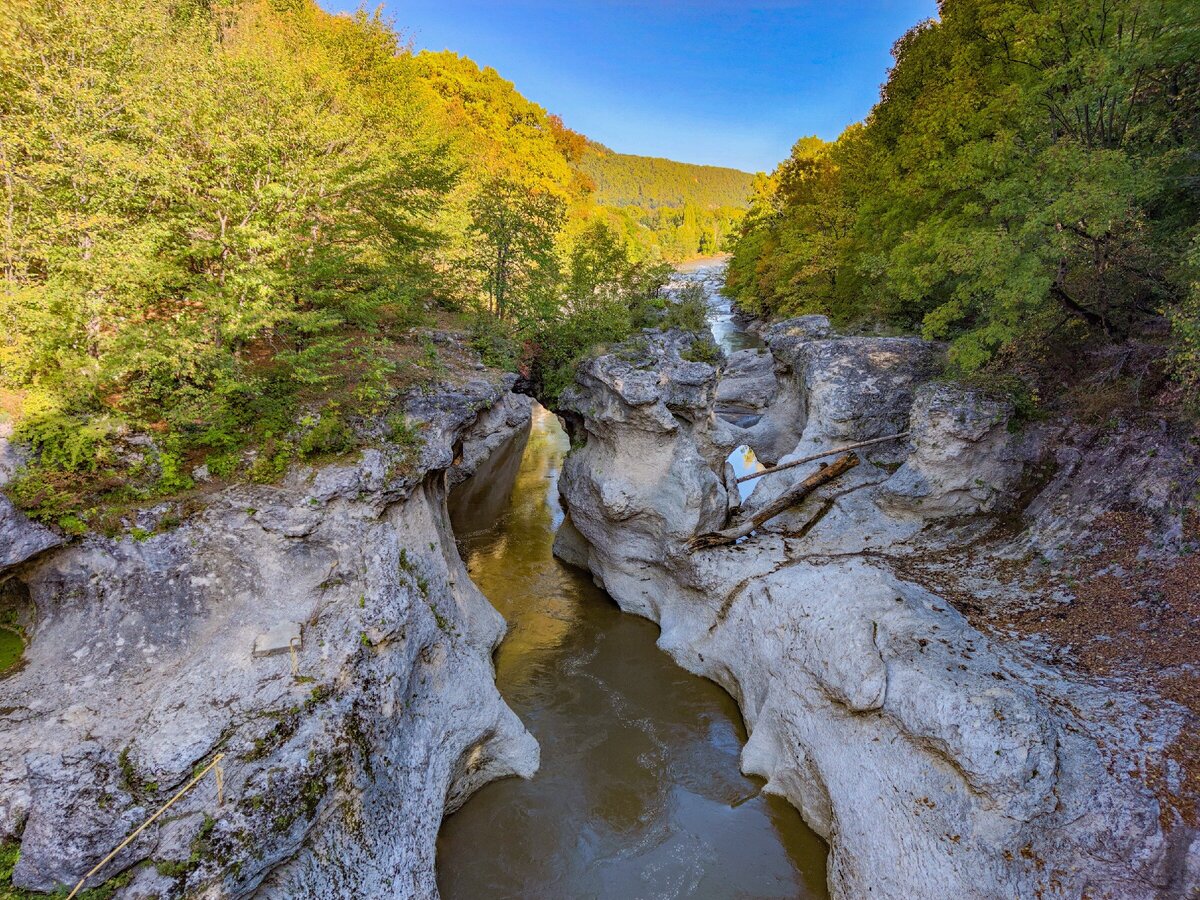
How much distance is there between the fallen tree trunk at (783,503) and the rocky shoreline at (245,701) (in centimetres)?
608

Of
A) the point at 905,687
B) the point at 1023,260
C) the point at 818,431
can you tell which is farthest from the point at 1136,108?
the point at 905,687

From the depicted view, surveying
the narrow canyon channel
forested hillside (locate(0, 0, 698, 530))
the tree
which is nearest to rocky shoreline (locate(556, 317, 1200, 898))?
the narrow canyon channel

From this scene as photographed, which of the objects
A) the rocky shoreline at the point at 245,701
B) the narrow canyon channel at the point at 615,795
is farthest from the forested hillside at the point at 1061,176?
the rocky shoreline at the point at 245,701

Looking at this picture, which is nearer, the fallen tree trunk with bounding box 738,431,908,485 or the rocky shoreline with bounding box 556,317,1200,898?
the rocky shoreline with bounding box 556,317,1200,898

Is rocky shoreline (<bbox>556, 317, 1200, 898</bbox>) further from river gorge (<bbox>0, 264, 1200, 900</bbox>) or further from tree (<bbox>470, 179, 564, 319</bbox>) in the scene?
tree (<bbox>470, 179, 564, 319</bbox>)

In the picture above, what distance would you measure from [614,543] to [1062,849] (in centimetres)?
966

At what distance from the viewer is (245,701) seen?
5.80 metres

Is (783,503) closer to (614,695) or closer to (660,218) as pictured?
(614,695)

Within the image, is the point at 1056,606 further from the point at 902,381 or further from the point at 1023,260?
the point at 902,381

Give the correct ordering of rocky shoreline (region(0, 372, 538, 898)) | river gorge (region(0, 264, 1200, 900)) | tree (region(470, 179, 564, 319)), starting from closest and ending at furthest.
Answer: rocky shoreline (region(0, 372, 538, 898)) < river gorge (region(0, 264, 1200, 900)) < tree (region(470, 179, 564, 319))

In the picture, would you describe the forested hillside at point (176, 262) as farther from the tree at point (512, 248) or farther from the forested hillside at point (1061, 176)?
the forested hillside at point (1061, 176)

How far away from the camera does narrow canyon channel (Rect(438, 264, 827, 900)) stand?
7.65m

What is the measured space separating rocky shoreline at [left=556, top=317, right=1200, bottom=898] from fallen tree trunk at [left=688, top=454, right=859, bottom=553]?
261 millimetres

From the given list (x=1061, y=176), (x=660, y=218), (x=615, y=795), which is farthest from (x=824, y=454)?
(x=660, y=218)
